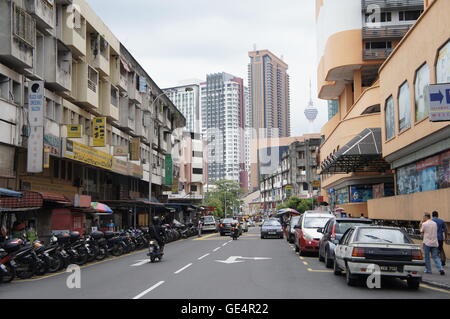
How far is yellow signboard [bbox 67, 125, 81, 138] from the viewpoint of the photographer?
2738cm

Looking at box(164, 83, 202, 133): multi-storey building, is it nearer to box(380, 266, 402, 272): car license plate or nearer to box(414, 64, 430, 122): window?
box(414, 64, 430, 122): window

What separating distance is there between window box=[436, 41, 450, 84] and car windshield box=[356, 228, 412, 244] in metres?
9.50

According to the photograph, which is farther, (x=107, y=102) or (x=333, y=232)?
(x=107, y=102)

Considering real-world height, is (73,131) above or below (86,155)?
above

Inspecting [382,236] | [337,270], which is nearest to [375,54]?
[337,270]

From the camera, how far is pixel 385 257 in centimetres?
1177

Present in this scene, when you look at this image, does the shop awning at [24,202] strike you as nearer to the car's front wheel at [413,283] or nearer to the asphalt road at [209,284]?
the asphalt road at [209,284]

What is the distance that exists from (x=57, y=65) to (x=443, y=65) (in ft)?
62.5

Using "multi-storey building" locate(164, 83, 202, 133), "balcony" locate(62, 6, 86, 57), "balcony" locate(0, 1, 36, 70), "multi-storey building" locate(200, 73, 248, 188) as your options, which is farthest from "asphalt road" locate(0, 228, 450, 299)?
"multi-storey building" locate(200, 73, 248, 188)

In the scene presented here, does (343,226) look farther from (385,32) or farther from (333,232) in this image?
(385,32)

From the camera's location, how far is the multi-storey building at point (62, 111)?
74.4 feet
